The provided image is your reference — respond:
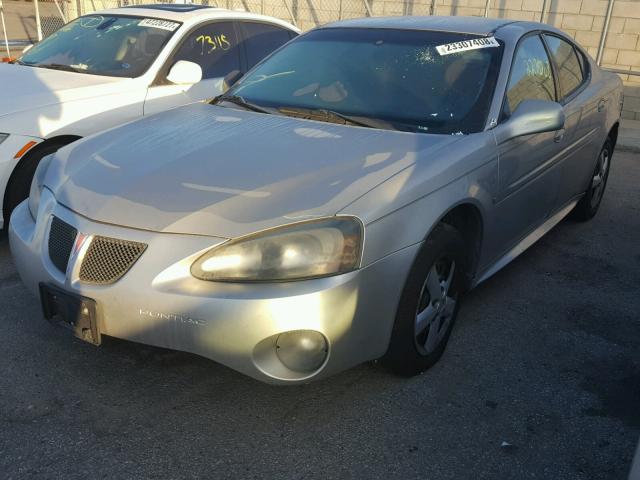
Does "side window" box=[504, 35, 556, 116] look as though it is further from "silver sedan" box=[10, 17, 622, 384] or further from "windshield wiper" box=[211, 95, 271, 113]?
"windshield wiper" box=[211, 95, 271, 113]

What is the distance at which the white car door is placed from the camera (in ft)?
16.9

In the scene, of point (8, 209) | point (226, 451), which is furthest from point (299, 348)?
point (8, 209)

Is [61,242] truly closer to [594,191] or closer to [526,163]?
[526,163]

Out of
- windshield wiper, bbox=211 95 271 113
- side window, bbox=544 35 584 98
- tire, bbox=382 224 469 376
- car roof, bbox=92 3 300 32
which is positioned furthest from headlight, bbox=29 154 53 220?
side window, bbox=544 35 584 98

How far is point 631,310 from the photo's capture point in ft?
12.8

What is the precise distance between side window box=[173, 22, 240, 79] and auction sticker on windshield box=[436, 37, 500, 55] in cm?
249

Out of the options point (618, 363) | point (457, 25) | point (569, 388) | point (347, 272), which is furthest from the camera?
point (457, 25)

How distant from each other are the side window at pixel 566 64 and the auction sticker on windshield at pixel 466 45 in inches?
33.9

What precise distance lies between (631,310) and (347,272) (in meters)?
2.30

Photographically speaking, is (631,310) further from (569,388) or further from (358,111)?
(358,111)

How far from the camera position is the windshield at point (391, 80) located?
3359mm

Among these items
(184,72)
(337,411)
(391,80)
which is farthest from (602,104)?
(337,411)

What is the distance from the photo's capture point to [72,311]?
260 centimetres

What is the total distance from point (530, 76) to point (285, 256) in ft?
7.35
